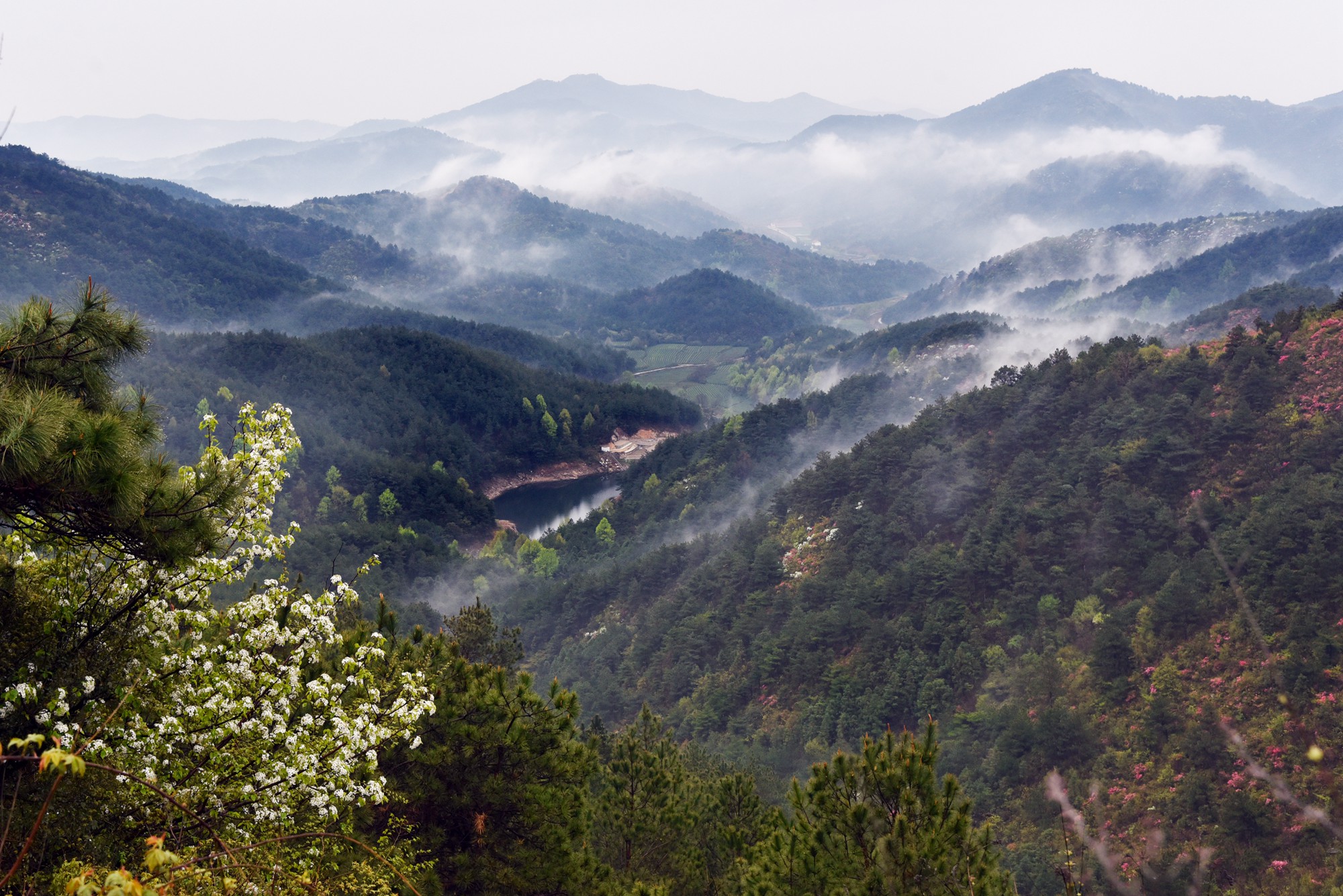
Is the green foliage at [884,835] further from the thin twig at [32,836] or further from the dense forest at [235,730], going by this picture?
the thin twig at [32,836]

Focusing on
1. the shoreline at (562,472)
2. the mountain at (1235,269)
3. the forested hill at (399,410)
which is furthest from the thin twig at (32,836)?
the mountain at (1235,269)

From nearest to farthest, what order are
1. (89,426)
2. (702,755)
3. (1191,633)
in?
(89,426)
(1191,633)
(702,755)

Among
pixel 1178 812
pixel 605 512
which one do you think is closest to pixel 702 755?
pixel 1178 812

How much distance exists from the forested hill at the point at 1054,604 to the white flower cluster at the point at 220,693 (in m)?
19.4

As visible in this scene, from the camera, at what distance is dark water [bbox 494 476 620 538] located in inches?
5172

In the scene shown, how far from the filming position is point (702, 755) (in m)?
38.7

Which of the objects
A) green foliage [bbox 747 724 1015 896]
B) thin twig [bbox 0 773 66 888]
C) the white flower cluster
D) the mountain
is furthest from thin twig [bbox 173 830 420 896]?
the mountain

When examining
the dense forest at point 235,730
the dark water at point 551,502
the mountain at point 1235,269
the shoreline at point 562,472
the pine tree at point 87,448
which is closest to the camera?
the pine tree at point 87,448

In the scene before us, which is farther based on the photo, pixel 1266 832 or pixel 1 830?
pixel 1266 832

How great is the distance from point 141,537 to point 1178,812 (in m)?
31.6

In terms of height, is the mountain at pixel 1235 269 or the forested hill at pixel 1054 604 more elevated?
the mountain at pixel 1235 269

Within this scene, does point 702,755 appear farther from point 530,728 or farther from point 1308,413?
point 1308,413

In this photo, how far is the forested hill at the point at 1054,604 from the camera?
2928 cm

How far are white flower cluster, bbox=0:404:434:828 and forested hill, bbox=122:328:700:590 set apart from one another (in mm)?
82067
